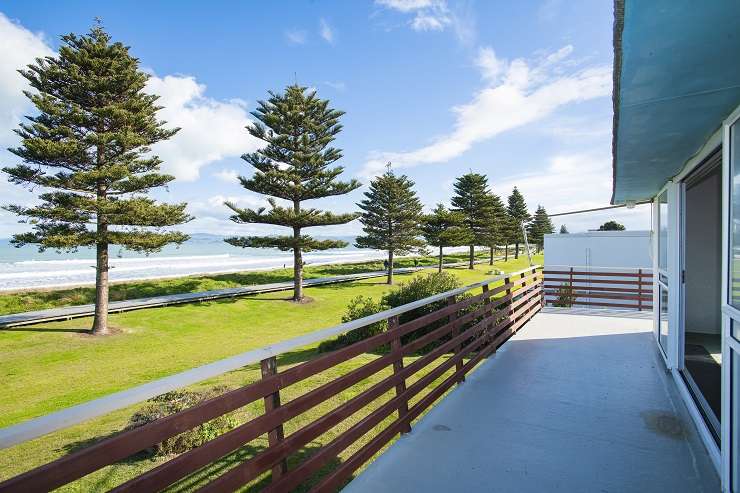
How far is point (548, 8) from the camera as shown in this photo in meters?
4.83

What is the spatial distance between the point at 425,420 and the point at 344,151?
1806 cm

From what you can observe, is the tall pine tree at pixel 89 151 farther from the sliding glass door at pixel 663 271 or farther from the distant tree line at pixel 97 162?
the sliding glass door at pixel 663 271

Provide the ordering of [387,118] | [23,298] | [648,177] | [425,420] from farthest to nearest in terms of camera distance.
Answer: [23,298], [387,118], [648,177], [425,420]

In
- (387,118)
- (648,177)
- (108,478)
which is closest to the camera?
(108,478)

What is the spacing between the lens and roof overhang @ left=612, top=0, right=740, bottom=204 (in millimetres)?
1335

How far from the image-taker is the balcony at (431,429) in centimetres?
125

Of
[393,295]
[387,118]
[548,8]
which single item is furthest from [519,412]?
[387,118]

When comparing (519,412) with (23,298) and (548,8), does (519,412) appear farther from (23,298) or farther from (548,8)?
(23,298)

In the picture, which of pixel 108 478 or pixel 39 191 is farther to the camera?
pixel 39 191

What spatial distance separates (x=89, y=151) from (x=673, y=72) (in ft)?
49.5

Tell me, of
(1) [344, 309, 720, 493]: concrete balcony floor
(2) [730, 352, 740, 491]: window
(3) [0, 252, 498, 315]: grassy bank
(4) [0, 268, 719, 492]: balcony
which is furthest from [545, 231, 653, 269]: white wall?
(3) [0, 252, 498, 315]: grassy bank

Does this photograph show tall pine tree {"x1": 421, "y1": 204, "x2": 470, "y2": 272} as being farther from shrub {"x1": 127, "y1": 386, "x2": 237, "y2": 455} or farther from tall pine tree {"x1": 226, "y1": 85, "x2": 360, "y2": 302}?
shrub {"x1": 127, "y1": 386, "x2": 237, "y2": 455}

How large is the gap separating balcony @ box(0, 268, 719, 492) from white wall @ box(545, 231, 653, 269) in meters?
12.0

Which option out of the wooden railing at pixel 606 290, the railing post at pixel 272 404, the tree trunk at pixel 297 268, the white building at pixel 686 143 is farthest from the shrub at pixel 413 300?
the tree trunk at pixel 297 268
